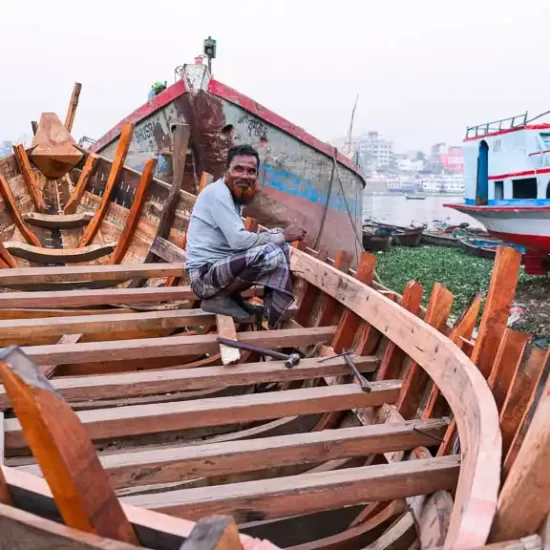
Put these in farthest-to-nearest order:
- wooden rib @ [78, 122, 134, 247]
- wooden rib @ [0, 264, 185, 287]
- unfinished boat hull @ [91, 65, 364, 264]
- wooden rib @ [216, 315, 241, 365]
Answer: unfinished boat hull @ [91, 65, 364, 264] < wooden rib @ [78, 122, 134, 247] < wooden rib @ [0, 264, 185, 287] < wooden rib @ [216, 315, 241, 365]

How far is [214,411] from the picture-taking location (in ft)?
8.54

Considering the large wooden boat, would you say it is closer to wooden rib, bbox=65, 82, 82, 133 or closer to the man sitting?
the man sitting

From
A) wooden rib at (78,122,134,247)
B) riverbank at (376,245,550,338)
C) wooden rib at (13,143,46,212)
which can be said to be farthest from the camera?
riverbank at (376,245,550,338)

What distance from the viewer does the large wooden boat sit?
1.16 meters

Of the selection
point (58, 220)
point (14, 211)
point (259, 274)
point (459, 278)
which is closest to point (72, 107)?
point (58, 220)

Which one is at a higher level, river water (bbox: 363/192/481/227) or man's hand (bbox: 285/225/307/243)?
river water (bbox: 363/192/481/227)

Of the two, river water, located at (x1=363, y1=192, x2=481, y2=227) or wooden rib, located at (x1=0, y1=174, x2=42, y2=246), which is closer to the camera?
wooden rib, located at (x1=0, y1=174, x2=42, y2=246)

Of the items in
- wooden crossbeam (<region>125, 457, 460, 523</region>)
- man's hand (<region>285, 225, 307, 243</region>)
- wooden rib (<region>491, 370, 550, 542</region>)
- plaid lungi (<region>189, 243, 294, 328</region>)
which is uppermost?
man's hand (<region>285, 225, 307, 243</region>)

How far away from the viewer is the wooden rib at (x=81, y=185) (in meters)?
7.50

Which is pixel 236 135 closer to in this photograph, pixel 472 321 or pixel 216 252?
pixel 216 252

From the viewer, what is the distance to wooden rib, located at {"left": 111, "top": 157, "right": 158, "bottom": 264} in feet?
20.6

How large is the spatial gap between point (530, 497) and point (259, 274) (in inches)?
101

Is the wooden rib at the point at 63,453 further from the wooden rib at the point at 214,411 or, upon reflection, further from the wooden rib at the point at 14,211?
the wooden rib at the point at 14,211

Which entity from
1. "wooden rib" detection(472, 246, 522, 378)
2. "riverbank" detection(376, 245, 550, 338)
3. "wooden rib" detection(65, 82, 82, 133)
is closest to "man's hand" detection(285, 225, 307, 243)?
A: "wooden rib" detection(472, 246, 522, 378)
